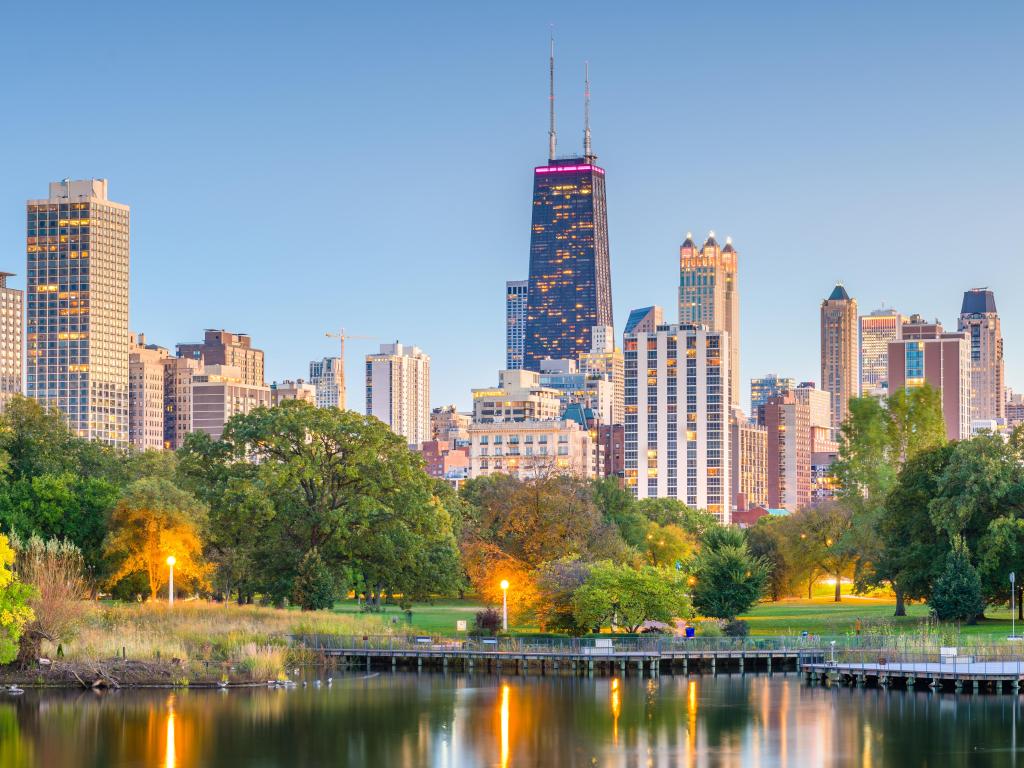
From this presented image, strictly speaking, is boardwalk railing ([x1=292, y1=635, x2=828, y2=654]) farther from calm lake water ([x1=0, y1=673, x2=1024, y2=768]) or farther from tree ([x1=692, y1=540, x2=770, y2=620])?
tree ([x1=692, y1=540, x2=770, y2=620])

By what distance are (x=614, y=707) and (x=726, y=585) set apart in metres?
26.9

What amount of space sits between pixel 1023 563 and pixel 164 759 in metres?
52.4

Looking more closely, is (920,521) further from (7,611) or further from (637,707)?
(7,611)

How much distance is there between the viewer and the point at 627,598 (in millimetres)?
83875

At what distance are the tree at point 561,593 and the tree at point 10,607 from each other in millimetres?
28409

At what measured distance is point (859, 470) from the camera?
116 metres

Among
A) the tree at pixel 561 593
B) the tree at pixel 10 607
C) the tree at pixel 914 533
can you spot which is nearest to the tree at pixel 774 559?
the tree at pixel 914 533

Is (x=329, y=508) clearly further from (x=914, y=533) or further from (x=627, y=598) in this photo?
(x=914, y=533)

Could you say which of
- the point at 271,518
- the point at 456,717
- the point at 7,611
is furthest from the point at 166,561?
the point at 456,717

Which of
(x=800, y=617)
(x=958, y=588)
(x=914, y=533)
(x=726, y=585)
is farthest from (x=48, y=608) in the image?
(x=800, y=617)

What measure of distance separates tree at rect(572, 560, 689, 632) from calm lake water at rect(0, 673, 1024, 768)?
893 cm

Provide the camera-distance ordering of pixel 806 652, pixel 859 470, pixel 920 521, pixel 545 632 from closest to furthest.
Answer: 1. pixel 806 652
2. pixel 545 632
3. pixel 920 521
4. pixel 859 470

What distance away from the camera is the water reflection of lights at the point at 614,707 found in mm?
59375

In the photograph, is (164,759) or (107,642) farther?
(107,642)
